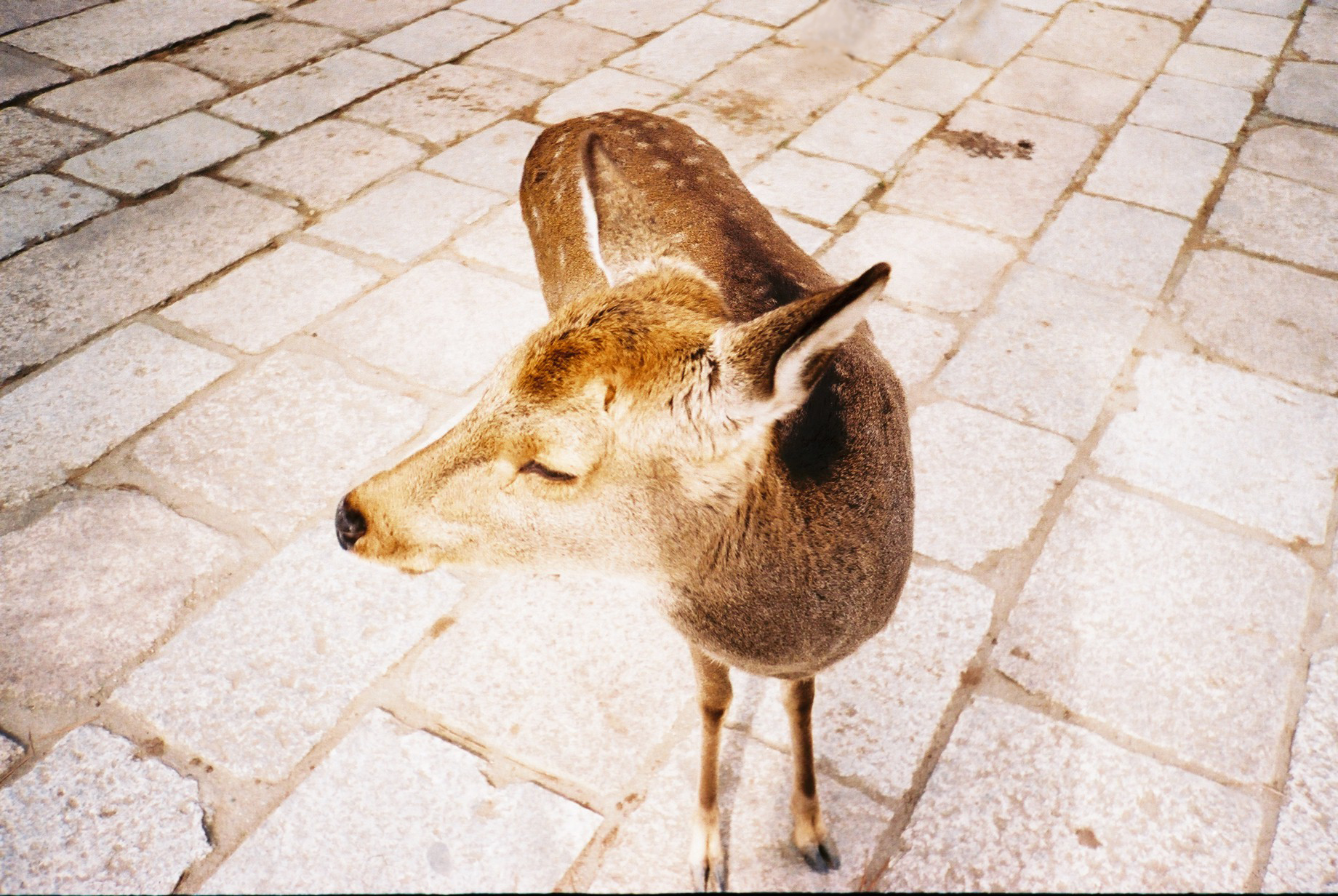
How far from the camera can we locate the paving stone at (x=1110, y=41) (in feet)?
18.6

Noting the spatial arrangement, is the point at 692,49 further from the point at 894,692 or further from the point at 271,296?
the point at 894,692

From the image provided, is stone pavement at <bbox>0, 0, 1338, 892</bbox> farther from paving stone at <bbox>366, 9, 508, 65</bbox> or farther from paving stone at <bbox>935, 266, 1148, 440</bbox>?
paving stone at <bbox>366, 9, 508, 65</bbox>

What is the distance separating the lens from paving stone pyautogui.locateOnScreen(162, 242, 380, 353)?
3.63 meters

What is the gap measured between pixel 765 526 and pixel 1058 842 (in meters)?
1.21

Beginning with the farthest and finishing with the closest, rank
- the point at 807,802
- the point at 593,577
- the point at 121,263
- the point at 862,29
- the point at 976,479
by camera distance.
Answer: the point at 862,29
the point at 121,263
the point at 976,479
the point at 807,802
the point at 593,577

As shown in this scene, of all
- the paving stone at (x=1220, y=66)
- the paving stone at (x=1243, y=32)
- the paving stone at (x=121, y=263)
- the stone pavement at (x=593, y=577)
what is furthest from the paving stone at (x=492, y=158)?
the paving stone at (x=1243, y=32)

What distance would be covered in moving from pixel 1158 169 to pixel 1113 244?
34.6 inches

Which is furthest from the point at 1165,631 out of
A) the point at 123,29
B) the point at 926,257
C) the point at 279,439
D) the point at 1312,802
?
the point at 123,29

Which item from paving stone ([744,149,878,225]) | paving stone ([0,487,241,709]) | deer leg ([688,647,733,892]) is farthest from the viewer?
paving stone ([744,149,878,225])

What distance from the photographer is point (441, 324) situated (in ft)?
12.2

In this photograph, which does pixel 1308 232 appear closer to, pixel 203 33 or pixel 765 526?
pixel 765 526

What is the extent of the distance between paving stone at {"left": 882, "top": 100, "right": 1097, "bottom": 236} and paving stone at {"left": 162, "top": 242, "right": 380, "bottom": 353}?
2.70m

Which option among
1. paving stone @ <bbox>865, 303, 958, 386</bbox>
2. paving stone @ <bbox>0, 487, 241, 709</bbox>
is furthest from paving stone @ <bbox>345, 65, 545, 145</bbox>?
paving stone @ <bbox>0, 487, 241, 709</bbox>

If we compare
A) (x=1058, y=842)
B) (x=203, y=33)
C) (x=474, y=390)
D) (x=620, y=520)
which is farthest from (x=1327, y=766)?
(x=203, y=33)
